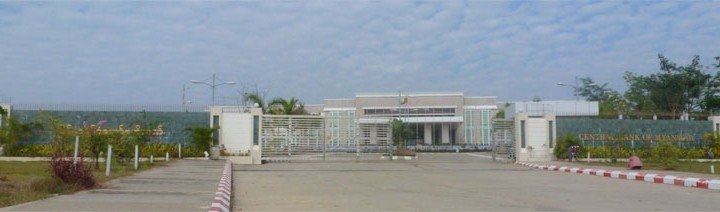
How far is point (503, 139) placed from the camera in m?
34.9

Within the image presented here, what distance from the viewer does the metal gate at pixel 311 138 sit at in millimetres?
32031

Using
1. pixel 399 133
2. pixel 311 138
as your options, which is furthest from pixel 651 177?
pixel 399 133

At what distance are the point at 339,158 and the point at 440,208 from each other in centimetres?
2407

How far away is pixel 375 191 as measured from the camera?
13.5 metres

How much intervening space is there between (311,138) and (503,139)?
10504mm

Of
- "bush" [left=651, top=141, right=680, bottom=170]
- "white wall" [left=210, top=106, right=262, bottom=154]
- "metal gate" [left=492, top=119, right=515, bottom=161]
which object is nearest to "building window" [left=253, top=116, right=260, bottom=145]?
"white wall" [left=210, top=106, right=262, bottom=154]

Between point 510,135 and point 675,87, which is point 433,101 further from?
point 510,135

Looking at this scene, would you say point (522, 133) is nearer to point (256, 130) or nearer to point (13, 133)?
point (256, 130)

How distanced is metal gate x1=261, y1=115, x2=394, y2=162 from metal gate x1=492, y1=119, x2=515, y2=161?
216 inches

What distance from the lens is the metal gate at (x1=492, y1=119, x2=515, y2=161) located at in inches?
1300

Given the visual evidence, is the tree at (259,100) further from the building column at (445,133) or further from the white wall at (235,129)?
the building column at (445,133)

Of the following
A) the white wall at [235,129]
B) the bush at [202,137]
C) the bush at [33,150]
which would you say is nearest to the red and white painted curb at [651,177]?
the white wall at [235,129]

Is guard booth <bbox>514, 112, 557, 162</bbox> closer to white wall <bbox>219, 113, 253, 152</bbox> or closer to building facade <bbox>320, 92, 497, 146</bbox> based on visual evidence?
white wall <bbox>219, 113, 253, 152</bbox>

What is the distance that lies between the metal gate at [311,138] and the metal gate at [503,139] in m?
5.47
